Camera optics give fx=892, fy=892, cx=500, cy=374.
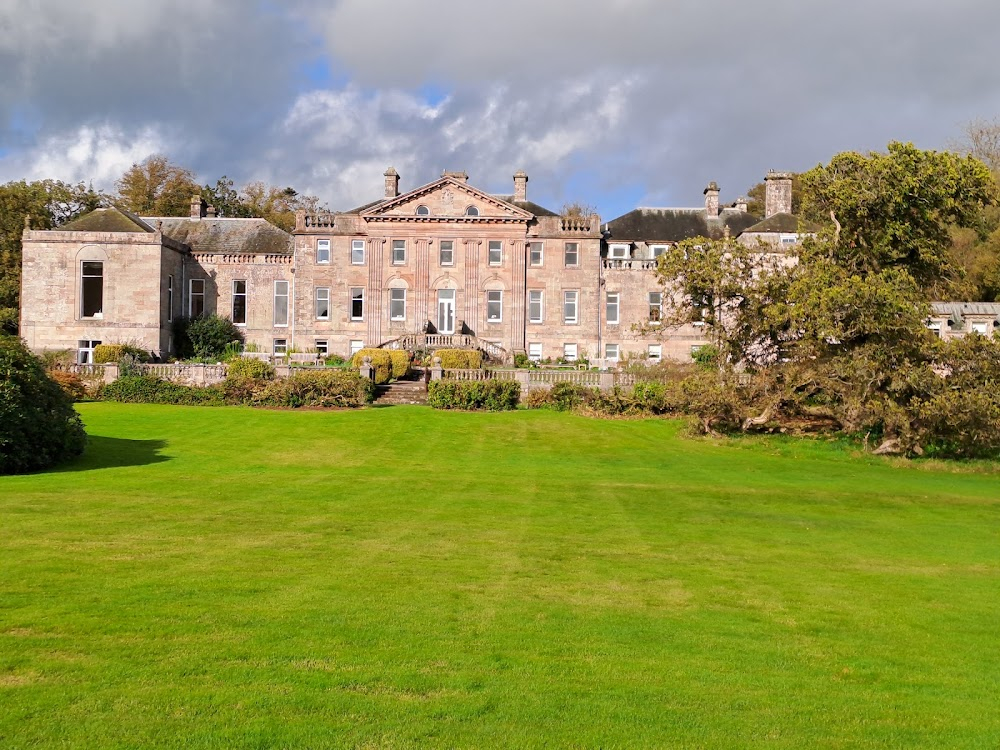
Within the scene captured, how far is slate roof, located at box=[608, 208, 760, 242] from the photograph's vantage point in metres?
56.1

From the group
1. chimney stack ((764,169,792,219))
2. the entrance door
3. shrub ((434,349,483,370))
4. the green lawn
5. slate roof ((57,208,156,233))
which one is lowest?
the green lawn

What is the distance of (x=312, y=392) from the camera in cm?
3438

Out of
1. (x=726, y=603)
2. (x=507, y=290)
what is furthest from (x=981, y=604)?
(x=507, y=290)

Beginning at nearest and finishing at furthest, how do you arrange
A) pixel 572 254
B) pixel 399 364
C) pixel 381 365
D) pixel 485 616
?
pixel 485 616 < pixel 381 365 < pixel 399 364 < pixel 572 254

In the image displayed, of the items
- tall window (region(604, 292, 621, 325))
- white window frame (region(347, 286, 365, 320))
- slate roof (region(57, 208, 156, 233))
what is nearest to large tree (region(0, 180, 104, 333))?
slate roof (region(57, 208, 156, 233))

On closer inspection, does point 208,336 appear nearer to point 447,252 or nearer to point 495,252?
point 447,252

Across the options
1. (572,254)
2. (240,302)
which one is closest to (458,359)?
(572,254)

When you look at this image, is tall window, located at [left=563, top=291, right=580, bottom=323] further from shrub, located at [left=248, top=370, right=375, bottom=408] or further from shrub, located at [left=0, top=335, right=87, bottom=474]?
shrub, located at [left=0, top=335, right=87, bottom=474]

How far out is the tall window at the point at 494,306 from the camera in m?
52.9

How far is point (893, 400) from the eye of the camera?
25.6m

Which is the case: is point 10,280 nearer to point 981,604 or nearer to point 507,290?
point 507,290

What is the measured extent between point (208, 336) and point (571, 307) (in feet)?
69.9

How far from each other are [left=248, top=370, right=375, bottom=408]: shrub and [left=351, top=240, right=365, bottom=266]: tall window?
1935 cm

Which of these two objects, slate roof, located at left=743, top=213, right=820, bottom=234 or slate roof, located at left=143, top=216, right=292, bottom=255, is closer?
slate roof, located at left=743, top=213, right=820, bottom=234
